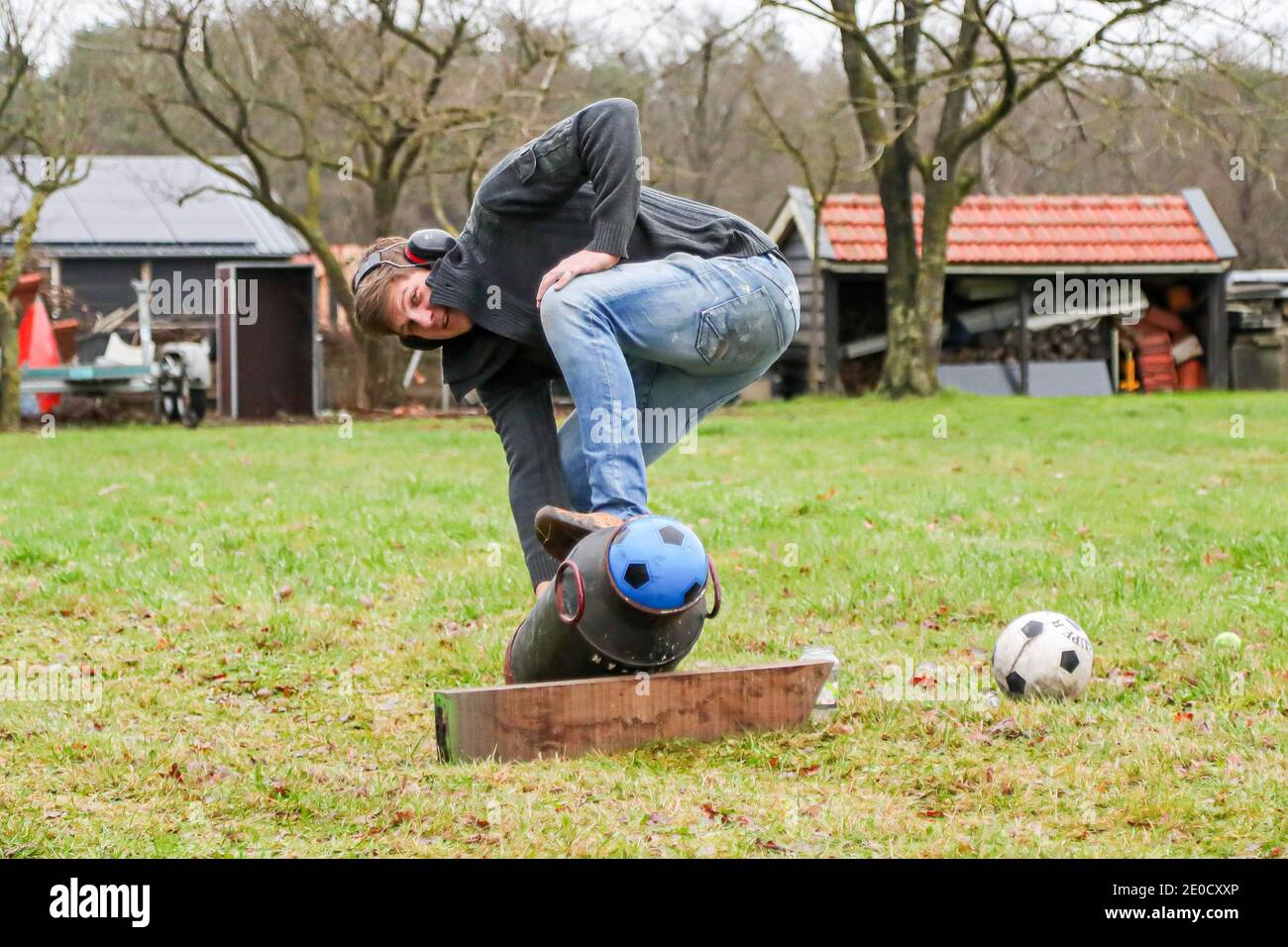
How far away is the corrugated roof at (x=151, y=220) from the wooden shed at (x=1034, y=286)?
13293 millimetres

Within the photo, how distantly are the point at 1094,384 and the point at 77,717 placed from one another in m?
26.2

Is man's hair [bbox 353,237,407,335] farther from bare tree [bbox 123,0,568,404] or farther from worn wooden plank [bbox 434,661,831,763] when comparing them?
bare tree [bbox 123,0,568,404]

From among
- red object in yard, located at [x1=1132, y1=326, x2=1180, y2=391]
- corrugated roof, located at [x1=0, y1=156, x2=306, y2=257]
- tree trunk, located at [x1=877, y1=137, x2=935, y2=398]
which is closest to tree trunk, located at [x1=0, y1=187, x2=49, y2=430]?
corrugated roof, located at [x1=0, y1=156, x2=306, y2=257]

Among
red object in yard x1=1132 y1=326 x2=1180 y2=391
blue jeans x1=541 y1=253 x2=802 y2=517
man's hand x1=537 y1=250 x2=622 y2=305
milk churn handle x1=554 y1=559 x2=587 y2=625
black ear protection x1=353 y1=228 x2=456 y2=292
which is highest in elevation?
red object in yard x1=1132 y1=326 x2=1180 y2=391

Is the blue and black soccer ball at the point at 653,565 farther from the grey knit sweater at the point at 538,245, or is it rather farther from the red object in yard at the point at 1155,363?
the red object in yard at the point at 1155,363

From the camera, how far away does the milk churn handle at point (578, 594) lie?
12.6ft

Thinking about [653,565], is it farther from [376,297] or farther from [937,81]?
[937,81]

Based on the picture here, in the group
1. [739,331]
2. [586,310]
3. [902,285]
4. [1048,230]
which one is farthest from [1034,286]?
[586,310]

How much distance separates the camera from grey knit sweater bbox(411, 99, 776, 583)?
407cm

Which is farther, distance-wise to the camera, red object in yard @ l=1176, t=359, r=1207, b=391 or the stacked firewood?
red object in yard @ l=1176, t=359, r=1207, b=391

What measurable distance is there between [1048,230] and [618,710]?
26.3 meters

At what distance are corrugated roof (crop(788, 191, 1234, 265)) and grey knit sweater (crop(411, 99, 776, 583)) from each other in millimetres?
22804

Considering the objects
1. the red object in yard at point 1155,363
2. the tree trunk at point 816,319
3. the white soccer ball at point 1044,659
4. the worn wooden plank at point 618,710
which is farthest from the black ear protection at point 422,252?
the red object in yard at point 1155,363

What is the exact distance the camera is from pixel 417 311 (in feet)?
14.2
